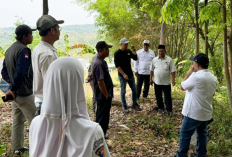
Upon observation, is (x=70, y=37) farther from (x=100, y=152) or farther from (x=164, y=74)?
(x=100, y=152)

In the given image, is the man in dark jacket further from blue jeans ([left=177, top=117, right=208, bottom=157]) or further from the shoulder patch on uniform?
blue jeans ([left=177, top=117, right=208, bottom=157])

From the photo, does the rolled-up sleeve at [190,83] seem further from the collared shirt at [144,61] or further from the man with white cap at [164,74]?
the collared shirt at [144,61]

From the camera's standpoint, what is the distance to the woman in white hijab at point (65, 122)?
1.31 meters

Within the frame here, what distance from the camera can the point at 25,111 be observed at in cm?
297

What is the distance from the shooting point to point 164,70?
4.94 meters

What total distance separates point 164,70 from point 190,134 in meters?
2.31

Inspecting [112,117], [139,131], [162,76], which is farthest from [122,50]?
[139,131]

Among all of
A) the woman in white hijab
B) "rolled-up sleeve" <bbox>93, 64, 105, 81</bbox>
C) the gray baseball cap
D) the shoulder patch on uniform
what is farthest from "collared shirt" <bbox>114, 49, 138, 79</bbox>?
the shoulder patch on uniform

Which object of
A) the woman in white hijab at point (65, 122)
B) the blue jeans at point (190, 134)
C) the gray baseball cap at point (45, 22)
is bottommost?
the blue jeans at point (190, 134)

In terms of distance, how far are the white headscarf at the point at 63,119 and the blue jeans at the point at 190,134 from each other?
197cm

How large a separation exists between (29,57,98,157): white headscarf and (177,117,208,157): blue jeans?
1970 mm

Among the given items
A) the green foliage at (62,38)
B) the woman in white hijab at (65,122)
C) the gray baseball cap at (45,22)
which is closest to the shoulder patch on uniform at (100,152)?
the woman in white hijab at (65,122)

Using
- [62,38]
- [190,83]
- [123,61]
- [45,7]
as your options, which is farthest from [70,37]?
[190,83]

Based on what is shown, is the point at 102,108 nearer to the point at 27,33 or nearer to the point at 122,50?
the point at 27,33
